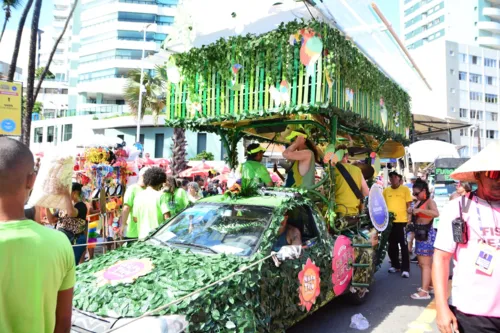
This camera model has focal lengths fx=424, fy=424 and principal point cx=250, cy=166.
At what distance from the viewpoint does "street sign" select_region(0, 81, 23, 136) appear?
1077 cm

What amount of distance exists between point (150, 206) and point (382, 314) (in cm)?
350

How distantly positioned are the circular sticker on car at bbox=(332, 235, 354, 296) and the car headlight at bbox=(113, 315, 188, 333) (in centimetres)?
247

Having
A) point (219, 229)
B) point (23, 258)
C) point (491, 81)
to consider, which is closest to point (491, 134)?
point (491, 81)

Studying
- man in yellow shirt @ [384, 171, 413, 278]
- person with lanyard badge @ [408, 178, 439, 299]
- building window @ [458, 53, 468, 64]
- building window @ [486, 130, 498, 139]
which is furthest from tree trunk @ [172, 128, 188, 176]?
building window @ [486, 130, 498, 139]

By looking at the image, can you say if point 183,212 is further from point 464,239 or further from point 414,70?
point 414,70

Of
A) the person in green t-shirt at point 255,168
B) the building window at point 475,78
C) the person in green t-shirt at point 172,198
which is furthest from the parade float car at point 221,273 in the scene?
the building window at point 475,78

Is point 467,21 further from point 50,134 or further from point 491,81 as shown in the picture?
point 50,134

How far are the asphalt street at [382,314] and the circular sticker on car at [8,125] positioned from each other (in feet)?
29.9

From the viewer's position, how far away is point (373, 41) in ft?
22.3

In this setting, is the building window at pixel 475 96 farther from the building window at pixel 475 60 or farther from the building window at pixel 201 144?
the building window at pixel 201 144

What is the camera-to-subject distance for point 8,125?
10.7 metres

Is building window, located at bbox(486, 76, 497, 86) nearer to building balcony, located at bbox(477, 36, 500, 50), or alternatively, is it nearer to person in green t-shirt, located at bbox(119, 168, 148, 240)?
building balcony, located at bbox(477, 36, 500, 50)

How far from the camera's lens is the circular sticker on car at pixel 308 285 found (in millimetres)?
4270

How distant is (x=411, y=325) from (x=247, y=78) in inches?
149
